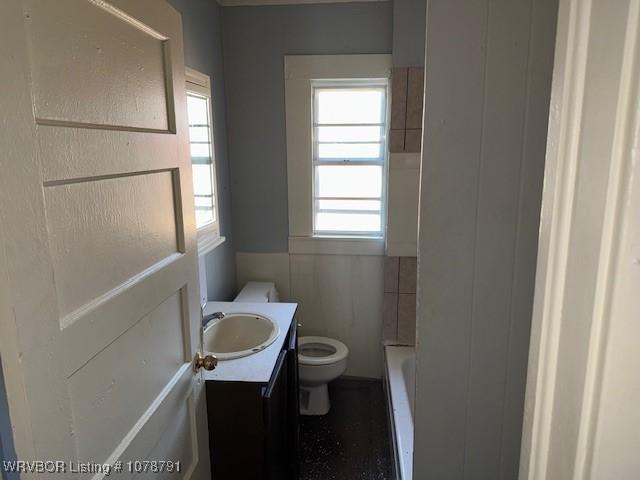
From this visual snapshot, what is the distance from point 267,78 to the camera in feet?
8.79

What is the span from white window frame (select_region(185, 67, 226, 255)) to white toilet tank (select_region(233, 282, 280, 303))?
0.36 meters

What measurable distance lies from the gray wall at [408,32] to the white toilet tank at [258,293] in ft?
5.11

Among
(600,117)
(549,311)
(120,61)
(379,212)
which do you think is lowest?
(379,212)

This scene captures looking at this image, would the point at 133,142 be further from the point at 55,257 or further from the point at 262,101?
the point at 262,101

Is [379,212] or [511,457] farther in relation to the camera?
[379,212]

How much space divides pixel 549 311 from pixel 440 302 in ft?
1.92

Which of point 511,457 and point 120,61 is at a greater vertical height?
point 120,61

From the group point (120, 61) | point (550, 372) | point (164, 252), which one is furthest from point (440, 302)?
point (120, 61)

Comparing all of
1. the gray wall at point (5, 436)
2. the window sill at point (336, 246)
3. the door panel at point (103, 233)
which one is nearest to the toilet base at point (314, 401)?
the window sill at point (336, 246)

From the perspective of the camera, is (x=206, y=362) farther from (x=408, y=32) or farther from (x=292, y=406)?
(x=408, y=32)

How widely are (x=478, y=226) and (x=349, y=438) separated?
6.16ft

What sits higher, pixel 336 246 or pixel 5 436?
pixel 5 436

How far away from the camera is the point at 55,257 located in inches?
28.3

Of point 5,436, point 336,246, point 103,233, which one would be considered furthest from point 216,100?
point 5,436
